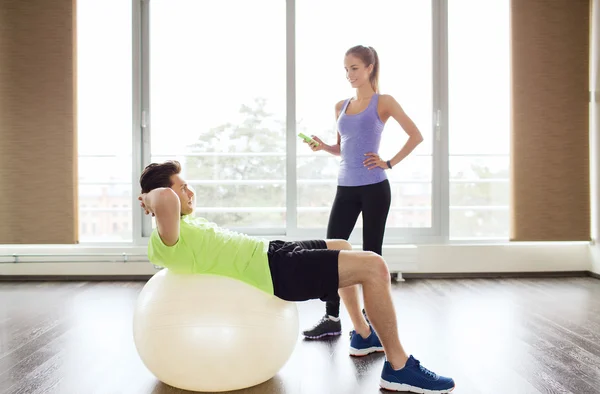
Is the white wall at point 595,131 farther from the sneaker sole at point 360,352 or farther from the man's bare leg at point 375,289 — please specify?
the man's bare leg at point 375,289

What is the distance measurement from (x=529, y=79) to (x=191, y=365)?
11.5 feet

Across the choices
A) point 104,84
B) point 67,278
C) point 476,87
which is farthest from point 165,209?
point 476,87

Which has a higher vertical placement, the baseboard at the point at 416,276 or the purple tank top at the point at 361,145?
the purple tank top at the point at 361,145

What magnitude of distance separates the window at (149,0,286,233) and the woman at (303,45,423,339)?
68.8 inches

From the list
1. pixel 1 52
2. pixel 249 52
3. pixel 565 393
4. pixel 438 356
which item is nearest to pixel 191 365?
pixel 438 356

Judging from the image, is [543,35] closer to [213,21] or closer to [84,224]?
[213,21]

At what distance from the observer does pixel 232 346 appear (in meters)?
1.70

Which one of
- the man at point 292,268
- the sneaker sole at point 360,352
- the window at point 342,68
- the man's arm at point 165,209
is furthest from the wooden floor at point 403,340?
the window at point 342,68

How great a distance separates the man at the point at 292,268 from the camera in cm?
175

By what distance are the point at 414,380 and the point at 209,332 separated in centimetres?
70

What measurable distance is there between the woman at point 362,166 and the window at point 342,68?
1655 millimetres

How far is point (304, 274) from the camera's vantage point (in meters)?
1.75

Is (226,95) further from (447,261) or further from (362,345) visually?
(362,345)

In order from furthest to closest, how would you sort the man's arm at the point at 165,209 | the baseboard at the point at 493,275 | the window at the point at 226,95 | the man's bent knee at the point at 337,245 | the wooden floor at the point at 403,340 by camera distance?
the window at the point at 226,95 → the baseboard at the point at 493,275 → the man's bent knee at the point at 337,245 → the wooden floor at the point at 403,340 → the man's arm at the point at 165,209
